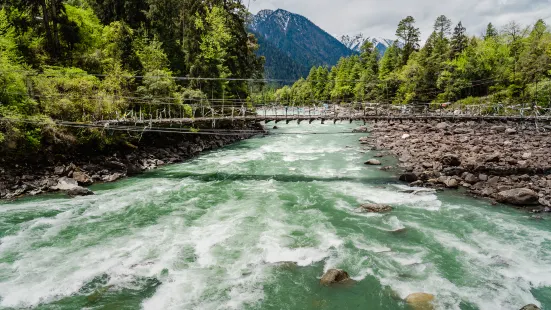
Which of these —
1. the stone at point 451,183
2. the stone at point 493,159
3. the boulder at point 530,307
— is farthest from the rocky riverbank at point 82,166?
the stone at point 493,159

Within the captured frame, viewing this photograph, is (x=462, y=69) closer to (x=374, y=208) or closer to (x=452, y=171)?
(x=452, y=171)

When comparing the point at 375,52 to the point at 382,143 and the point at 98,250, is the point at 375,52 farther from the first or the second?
the point at 98,250

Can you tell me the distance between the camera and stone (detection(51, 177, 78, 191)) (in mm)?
13075

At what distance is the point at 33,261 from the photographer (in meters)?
8.16

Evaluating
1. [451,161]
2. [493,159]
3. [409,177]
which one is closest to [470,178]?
[451,161]

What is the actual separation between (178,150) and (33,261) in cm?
1345

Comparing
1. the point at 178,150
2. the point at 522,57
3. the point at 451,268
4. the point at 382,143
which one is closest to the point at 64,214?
the point at 178,150

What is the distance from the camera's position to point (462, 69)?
37.2 meters

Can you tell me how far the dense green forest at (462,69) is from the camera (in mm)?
31109

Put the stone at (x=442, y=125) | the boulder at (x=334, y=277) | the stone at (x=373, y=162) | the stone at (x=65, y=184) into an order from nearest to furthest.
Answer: the boulder at (x=334, y=277) < the stone at (x=65, y=184) < the stone at (x=373, y=162) < the stone at (x=442, y=125)

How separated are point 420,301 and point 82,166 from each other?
15.3 metres

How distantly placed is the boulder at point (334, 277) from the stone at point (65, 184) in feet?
37.4

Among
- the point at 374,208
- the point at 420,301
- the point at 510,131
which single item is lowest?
the point at 420,301

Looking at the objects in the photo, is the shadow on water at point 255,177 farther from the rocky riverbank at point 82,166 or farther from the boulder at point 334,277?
the boulder at point 334,277
